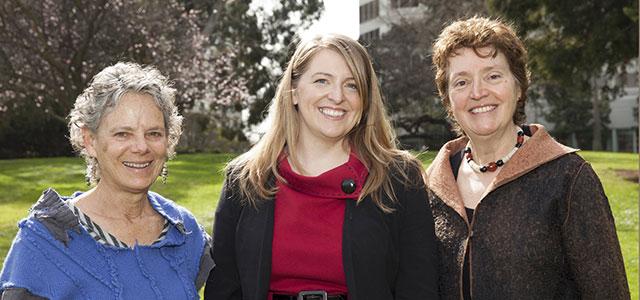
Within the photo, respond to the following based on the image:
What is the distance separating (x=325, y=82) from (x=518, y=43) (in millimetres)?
963

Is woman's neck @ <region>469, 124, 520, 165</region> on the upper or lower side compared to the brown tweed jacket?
upper

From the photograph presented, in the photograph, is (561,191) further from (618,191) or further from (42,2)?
(42,2)

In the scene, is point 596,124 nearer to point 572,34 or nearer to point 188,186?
point 572,34

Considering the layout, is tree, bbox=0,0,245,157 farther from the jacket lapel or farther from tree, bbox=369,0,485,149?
the jacket lapel

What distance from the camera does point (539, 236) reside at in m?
3.62

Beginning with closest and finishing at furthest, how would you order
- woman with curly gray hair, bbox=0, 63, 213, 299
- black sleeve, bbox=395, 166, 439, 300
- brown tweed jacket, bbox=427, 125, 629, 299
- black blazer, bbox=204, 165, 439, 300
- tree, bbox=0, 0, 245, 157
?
woman with curly gray hair, bbox=0, 63, 213, 299, brown tweed jacket, bbox=427, 125, 629, 299, black blazer, bbox=204, 165, 439, 300, black sleeve, bbox=395, 166, 439, 300, tree, bbox=0, 0, 245, 157

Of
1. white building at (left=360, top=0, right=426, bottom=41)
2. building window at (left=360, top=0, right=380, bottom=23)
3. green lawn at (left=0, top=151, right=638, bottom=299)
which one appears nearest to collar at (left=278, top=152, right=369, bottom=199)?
green lawn at (left=0, top=151, right=638, bottom=299)

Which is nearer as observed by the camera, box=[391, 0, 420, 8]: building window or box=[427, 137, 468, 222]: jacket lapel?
box=[427, 137, 468, 222]: jacket lapel

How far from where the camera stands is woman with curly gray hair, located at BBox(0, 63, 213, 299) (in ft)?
11.1

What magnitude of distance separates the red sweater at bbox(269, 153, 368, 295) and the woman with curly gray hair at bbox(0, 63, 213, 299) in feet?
1.46

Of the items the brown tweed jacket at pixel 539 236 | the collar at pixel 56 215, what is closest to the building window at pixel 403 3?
the brown tweed jacket at pixel 539 236

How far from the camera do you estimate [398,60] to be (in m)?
38.1

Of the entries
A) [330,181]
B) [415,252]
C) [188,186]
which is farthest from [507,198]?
[188,186]

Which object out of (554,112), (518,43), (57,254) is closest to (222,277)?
(57,254)
